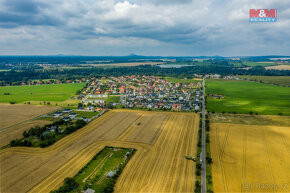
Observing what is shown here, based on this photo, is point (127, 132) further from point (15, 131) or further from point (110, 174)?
point (15, 131)

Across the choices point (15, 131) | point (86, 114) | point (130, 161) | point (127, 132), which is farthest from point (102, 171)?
point (86, 114)

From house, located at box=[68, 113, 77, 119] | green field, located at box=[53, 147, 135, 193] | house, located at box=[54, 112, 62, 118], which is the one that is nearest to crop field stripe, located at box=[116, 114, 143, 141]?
green field, located at box=[53, 147, 135, 193]

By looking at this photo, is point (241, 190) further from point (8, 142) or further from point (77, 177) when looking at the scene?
point (8, 142)

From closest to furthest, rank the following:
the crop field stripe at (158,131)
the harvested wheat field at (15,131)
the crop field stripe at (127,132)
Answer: the harvested wheat field at (15,131) → the crop field stripe at (158,131) → the crop field stripe at (127,132)

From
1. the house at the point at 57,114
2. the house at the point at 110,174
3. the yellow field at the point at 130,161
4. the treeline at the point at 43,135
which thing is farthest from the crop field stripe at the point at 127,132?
the house at the point at 57,114

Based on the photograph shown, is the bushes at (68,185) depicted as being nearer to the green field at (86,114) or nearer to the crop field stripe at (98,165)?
the crop field stripe at (98,165)

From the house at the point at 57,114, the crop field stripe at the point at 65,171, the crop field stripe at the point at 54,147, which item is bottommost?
the crop field stripe at the point at 65,171

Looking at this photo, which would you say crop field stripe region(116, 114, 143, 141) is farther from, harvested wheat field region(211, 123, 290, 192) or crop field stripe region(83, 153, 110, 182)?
harvested wheat field region(211, 123, 290, 192)

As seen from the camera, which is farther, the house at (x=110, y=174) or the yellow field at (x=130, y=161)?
the house at (x=110, y=174)
